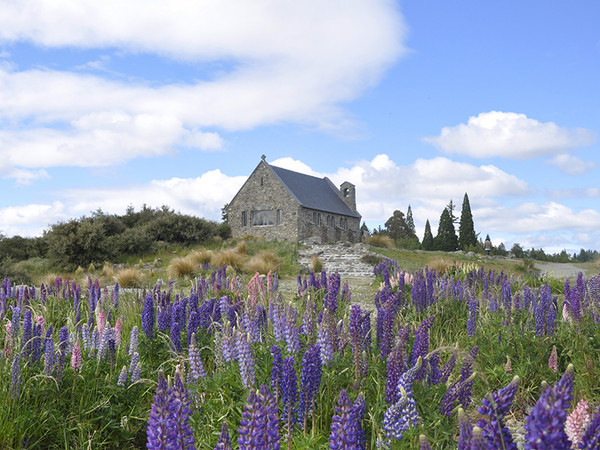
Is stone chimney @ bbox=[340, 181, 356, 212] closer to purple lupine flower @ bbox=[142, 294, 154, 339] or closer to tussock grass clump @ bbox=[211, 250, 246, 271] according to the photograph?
tussock grass clump @ bbox=[211, 250, 246, 271]

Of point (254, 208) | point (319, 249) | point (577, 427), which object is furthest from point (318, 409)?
point (254, 208)

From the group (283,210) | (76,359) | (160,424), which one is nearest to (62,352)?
(76,359)

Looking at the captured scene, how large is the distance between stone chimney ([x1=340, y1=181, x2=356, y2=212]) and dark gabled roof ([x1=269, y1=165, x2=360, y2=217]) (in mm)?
401

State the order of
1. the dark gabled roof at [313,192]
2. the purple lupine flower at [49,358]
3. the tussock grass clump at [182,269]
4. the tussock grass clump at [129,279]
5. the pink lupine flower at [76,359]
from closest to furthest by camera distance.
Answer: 1. the purple lupine flower at [49,358]
2. the pink lupine flower at [76,359]
3. the tussock grass clump at [129,279]
4. the tussock grass clump at [182,269]
5. the dark gabled roof at [313,192]

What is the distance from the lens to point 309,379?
284cm

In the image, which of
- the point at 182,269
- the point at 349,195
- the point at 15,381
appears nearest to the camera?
the point at 15,381

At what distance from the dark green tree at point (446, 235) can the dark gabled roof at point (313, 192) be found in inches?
459

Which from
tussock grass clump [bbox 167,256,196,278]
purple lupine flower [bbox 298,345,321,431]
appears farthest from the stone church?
purple lupine flower [bbox 298,345,321,431]

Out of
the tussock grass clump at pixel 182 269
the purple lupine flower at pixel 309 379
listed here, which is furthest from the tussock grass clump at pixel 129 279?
the purple lupine flower at pixel 309 379

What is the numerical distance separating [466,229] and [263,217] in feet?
80.4

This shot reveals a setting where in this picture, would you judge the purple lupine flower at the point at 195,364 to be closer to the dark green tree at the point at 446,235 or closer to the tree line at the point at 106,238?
the tree line at the point at 106,238

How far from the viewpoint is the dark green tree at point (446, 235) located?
53.3m

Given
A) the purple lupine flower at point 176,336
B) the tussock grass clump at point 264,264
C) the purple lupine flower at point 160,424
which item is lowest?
the purple lupine flower at point 176,336

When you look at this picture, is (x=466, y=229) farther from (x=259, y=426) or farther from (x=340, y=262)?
(x=259, y=426)
